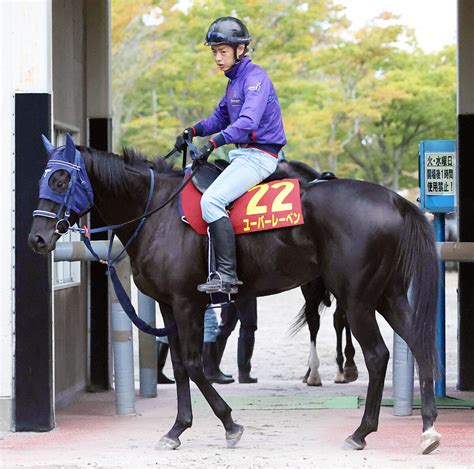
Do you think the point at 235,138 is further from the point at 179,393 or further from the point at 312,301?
the point at 312,301

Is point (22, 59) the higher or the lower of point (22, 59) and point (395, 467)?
the higher

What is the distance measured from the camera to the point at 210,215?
310 inches

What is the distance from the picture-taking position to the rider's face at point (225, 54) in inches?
321

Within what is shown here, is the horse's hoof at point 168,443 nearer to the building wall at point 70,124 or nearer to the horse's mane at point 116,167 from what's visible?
the horse's mane at point 116,167

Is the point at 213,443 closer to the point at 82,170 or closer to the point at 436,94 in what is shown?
the point at 82,170

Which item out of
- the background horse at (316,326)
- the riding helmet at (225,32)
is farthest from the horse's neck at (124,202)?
the background horse at (316,326)

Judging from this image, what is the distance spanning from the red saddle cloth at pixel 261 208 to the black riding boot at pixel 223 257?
0.18 metres

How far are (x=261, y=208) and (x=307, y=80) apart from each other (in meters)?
31.9

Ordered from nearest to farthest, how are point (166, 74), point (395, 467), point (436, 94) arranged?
1. point (395, 467)
2. point (166, 74)
3. point (436, 94)

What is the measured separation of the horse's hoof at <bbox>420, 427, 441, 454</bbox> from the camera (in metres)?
7.70

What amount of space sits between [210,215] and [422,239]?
1.49m

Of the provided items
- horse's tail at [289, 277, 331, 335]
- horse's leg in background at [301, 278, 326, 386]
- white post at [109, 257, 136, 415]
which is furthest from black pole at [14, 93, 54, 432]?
horse's tail at [289, 277, 331, 335]

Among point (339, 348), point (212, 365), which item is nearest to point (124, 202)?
point (212, 365)

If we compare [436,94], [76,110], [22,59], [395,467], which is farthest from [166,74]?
[395,467]
